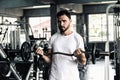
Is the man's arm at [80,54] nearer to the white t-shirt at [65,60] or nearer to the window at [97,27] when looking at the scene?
the white t-shirt at [65,60]

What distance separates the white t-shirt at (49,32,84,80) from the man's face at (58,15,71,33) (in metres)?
0.09

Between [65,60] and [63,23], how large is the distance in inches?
10.0

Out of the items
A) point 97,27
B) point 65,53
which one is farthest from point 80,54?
point 97,27

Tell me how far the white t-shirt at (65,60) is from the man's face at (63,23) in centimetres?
9

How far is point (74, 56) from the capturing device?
1.83 m

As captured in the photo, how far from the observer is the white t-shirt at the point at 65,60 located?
73.5 inches

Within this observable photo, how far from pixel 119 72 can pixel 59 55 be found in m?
1.94

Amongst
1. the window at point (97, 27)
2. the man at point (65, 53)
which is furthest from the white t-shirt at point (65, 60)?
the window at point (97, 27)

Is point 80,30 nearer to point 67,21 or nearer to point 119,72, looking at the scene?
point 119,72

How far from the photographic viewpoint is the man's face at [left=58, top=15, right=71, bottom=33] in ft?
5.91

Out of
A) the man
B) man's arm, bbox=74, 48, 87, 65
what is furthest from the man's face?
man's arm, bbox=74, 48, 87, 65

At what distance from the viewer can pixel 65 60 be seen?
1.87 metres

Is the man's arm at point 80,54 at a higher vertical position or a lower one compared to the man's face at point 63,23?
lower

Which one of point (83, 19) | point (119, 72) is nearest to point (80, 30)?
point (83, 19)
